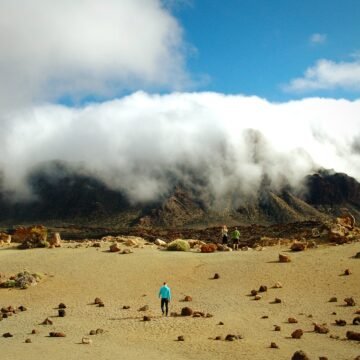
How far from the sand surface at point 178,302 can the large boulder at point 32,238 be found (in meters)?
1.02

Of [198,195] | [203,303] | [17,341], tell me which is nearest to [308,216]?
[198,195]

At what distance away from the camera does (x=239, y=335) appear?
56.8 ft

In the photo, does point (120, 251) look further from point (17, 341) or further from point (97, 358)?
point (97, 358)

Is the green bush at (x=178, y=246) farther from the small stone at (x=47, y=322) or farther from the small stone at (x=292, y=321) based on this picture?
the small stone at (x=292, y=321)

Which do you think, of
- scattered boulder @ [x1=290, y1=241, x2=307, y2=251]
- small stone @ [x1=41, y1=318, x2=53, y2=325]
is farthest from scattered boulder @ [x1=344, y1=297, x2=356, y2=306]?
small stone @ [x1=41, y1=318, x2=53, y2=325]

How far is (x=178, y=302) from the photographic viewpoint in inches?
909

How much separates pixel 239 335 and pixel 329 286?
8.23m

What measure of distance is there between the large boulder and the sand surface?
1018 mm

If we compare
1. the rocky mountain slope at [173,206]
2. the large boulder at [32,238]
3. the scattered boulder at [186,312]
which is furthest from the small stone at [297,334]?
the rocky mountain slope at [173,206]

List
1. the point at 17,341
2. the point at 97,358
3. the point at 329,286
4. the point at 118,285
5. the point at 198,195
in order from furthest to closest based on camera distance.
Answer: the point at 198,195 → the point at 118,285 → the point at 329,286 → the point at 17,341 → the point at 97,358

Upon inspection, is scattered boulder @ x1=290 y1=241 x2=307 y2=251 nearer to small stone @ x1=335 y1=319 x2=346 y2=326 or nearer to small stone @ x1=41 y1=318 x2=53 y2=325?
small stone @ x1=335 y1=319 x2=346 y2=326

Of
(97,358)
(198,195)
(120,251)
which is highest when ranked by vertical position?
(198,195)

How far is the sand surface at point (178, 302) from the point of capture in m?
16.1

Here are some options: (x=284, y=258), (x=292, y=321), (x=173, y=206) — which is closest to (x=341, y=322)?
(x=292, y=321)
